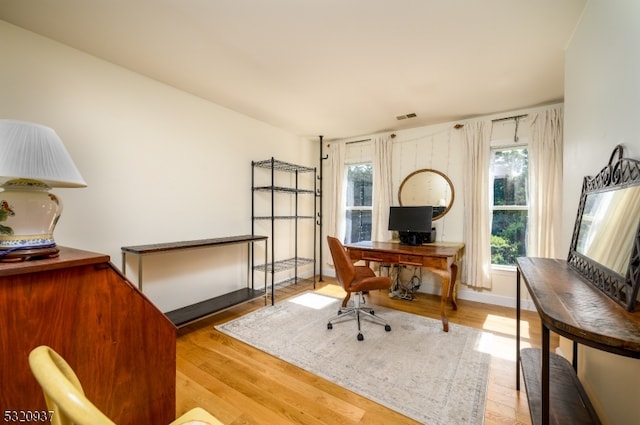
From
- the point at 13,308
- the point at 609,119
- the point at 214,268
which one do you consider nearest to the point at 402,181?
the point at 609,119

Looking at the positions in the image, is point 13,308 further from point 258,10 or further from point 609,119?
point 609,119

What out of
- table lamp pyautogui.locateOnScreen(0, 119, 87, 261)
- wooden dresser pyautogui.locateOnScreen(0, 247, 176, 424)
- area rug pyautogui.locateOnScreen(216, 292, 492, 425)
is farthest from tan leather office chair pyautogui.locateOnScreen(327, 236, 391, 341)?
table lamp pyautogui.locateOnScreen(0, 119, 87, 261)

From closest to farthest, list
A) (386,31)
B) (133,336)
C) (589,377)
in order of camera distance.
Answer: (133,336) < (589,377) < (386,31)

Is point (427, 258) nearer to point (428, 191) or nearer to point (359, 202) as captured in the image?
point (428, 191)

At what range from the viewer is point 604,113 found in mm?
1367

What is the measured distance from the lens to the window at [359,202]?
4.31 meters

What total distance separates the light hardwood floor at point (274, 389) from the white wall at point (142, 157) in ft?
2.95

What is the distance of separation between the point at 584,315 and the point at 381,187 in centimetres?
329

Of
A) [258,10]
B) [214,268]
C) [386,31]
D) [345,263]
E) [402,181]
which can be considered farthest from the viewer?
[402,181]

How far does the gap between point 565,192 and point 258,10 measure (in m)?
2.53

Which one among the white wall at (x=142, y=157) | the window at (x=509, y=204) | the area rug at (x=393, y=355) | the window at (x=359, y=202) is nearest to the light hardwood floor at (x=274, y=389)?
the area rug at (x=393, y=355)

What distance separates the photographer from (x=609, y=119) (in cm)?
132

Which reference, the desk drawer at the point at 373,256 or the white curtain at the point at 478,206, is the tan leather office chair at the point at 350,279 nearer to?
the desk drawer at the point at 373,256

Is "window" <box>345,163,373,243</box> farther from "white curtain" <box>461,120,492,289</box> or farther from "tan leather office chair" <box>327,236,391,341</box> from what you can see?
"tan leather office chair" <box>327,236,391,341</box>
